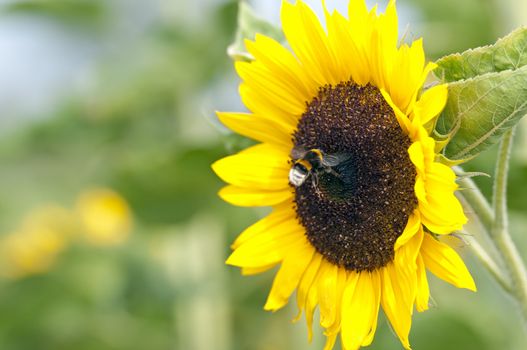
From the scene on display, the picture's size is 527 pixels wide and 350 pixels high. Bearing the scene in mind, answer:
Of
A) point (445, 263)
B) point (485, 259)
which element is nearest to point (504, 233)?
point (485, 259)

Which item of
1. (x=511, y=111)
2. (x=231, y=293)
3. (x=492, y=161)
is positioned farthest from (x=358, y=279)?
(x=231, y=293)

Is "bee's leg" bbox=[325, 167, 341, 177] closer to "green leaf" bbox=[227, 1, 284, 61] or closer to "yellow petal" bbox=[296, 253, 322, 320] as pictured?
"yellow petal" bbox=[296, 253, 322, 320]

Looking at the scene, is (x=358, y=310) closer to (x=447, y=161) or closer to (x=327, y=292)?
(x=327, y=292)

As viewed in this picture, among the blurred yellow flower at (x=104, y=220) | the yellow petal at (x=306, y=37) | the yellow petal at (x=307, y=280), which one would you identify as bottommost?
the blurred yellow flower at (x=104, y=220)

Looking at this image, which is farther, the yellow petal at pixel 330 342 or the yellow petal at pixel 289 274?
the yellow petal at pixel 289 274

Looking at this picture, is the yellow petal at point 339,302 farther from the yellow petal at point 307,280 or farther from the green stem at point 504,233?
the green stem at point 504,233

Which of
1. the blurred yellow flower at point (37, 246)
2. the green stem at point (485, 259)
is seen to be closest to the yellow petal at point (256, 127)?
the green stem at point (485, 259)

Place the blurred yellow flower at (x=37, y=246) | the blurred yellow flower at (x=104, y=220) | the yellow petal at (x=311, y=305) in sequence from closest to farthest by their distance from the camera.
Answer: the yellow petal at (x=311, y=305) < the blurred yellow flower at (x=104, y=220) < the blurred yellow flower at (x=37, y=246)
